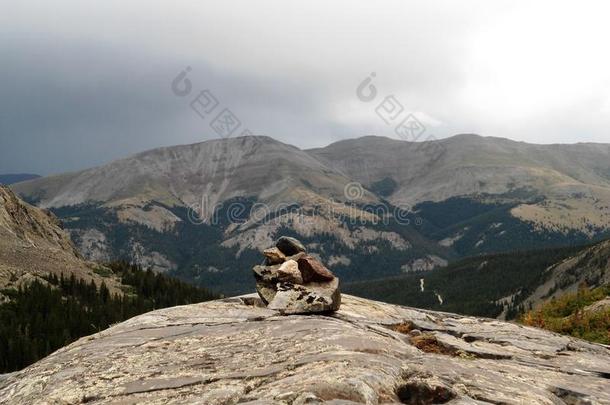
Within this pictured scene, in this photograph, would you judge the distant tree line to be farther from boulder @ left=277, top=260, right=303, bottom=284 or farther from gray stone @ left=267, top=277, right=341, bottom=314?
gray stone @ left=267, top=277, right=341, bottom=314

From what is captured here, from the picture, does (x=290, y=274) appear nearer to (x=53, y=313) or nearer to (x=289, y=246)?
(x=289, y=246)

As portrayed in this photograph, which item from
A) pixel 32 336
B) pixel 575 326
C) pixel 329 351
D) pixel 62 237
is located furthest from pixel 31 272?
pixel 329 351

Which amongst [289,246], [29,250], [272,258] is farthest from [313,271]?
[29,250]

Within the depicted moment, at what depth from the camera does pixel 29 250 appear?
456 ft

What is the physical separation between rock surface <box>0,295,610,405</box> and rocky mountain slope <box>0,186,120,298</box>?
12934 centimetres

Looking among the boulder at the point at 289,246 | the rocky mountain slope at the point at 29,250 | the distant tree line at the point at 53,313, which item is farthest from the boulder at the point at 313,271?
the rocky mountain slope at the point at 29,250

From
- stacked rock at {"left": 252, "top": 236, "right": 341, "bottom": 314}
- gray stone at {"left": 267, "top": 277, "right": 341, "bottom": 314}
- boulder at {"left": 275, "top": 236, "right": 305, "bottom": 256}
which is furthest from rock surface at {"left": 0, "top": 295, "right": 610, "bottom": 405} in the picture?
boulder at {"left": 275, "top": 236, "right": 305, "bottom": 256}

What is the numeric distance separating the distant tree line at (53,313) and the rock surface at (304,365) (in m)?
108

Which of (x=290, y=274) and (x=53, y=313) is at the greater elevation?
(x=290, y=274)

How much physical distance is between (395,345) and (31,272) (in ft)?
455

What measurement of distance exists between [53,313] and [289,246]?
122171 mm

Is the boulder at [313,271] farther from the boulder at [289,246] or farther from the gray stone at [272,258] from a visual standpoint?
the boulder at [289,246]

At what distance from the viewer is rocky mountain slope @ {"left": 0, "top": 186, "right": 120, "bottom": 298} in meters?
131

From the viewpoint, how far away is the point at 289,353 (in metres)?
14.6
